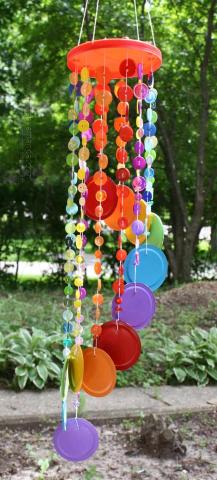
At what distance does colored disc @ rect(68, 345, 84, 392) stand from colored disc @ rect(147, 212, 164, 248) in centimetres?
43

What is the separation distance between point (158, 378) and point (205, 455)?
3.26ft

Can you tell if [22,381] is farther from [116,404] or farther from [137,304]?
[137,304]

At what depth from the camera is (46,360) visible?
427 centimetres

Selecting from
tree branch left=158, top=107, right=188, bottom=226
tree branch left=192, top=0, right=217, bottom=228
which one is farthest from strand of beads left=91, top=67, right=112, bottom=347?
tree branch left=158, top=107, right=188, bottom=226

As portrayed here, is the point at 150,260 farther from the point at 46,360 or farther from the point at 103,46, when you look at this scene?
the point at 46,360

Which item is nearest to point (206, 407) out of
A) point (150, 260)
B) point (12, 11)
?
point (150, 260)

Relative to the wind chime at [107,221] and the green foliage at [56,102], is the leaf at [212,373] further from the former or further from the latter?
the green foliage at [56,102]

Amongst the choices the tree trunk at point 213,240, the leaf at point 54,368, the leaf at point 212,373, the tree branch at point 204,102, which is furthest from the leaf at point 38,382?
the tree trunk at point 213,240

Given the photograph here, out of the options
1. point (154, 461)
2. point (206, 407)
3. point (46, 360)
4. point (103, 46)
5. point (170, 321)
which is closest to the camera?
point (103, 46)

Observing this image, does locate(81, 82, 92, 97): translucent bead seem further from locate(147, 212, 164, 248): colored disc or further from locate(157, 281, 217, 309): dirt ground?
locate(157, 281, 217, 309): dirt ground

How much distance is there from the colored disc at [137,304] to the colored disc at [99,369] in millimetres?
136

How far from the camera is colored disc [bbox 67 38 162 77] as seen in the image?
5.76ft

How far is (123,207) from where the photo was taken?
6.39 feet

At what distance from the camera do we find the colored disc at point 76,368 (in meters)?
1.82
